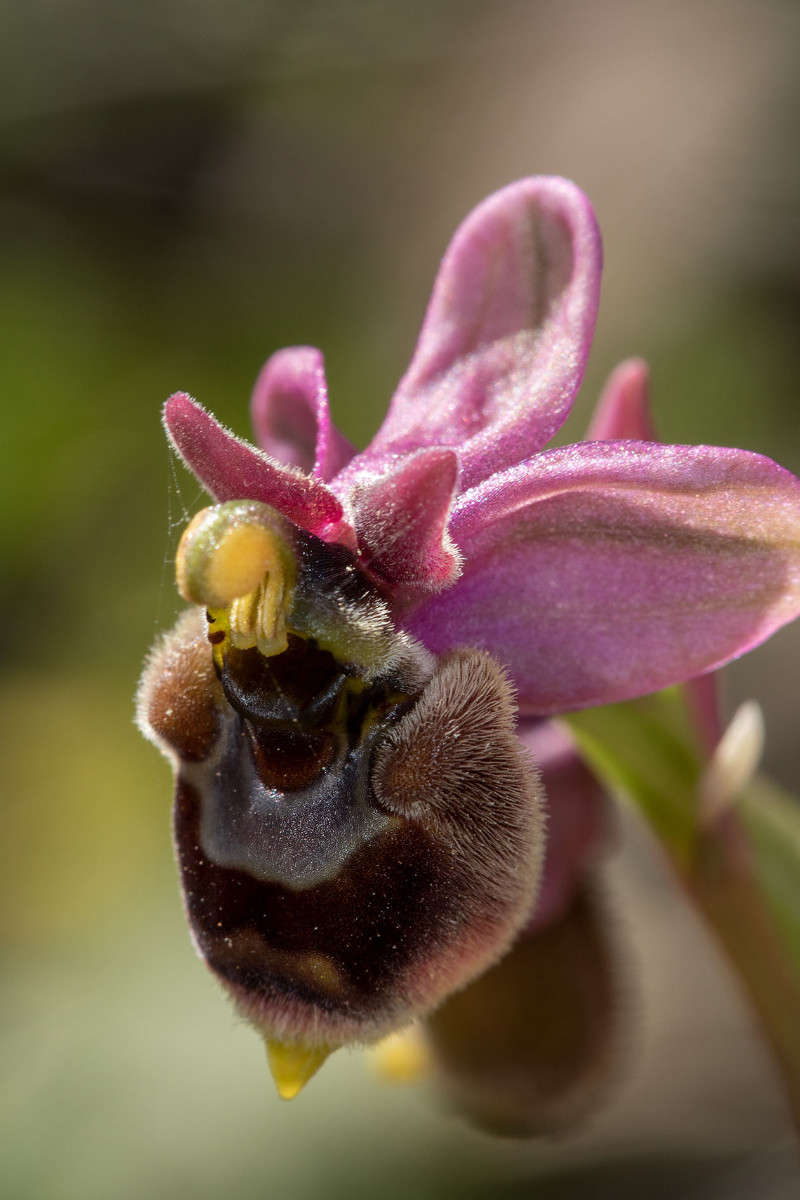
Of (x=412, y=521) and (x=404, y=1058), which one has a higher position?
(x=412, y=521)

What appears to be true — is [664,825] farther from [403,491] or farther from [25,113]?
[25,113]

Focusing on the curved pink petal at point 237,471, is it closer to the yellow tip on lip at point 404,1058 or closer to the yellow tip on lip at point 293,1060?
the yellow tip on lip at point 293,1060

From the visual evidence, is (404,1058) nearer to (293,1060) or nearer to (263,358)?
(293,1060)

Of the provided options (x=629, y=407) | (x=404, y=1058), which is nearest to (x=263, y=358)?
(x=404, y=1058)

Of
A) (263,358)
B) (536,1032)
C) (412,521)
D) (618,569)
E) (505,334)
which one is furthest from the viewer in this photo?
(263,358)

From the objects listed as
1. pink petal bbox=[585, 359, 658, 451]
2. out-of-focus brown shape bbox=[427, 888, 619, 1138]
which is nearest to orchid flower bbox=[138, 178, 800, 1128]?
pink petal bbox=[585, 359, 658, 451]

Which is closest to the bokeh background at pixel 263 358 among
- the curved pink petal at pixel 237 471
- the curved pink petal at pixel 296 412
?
the curved pink petal at pixel 296 412
